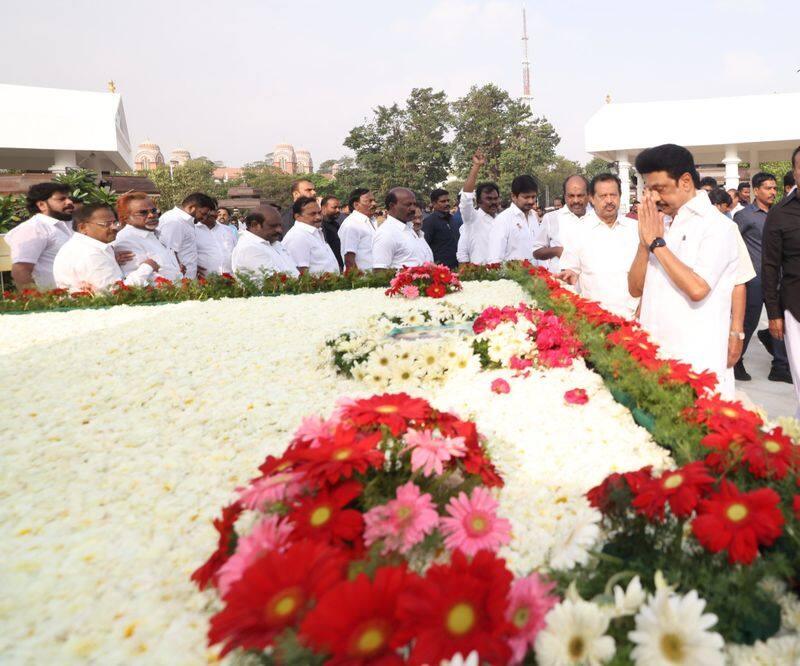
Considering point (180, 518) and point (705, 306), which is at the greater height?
point (705, 306)

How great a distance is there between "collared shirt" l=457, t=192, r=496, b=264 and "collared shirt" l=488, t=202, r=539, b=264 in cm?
69

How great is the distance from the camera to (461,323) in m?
4.73

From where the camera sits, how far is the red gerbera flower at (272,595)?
1.20 meters

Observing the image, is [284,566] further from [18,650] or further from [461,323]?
[461,323]

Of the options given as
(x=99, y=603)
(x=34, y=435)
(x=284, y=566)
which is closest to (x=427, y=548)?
(x=284, y=566)

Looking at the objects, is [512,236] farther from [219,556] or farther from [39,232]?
[219,556]

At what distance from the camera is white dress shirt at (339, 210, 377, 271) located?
28.3 feet

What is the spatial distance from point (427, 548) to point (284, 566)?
0.52 m

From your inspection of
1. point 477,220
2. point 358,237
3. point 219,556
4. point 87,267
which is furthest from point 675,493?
point 477,220

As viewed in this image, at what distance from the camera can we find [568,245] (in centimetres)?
465

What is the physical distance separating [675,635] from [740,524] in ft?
1.16

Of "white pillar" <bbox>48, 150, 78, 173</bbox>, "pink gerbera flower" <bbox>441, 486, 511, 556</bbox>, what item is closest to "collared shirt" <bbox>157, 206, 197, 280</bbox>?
"pink gerbera flower" <bbox>441, 486, 511, 556</bbox>

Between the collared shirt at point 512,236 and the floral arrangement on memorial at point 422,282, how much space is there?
175cm

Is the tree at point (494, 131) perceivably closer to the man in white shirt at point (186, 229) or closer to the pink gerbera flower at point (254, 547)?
the man in white shirt at point (186, 229)
